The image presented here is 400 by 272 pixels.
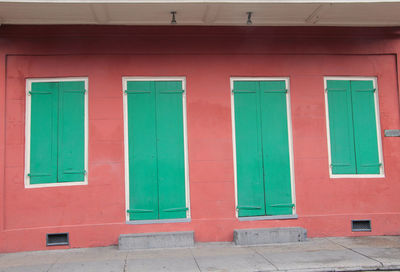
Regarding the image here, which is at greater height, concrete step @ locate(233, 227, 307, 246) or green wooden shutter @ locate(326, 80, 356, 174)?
green wooden shutter @ locate(326, 80, 356, 174)

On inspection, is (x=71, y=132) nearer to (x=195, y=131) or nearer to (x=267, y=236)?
(x=195, y=131)

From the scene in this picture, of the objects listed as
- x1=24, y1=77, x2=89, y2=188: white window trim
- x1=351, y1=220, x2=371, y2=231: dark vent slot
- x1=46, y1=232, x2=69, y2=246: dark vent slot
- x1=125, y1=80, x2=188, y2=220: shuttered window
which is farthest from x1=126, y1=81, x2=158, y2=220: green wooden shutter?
x1=351, y1=220, x2=371, y2=231: dark vent slot

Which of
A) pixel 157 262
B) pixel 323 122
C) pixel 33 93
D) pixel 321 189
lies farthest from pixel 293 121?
pixel 33 93

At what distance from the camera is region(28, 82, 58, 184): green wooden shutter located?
5922 millimetres

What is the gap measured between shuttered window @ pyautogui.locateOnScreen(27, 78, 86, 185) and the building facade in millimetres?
18

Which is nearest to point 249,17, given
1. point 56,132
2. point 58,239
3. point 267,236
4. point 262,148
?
point 262,148

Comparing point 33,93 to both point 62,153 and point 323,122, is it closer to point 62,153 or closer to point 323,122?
point 62,153

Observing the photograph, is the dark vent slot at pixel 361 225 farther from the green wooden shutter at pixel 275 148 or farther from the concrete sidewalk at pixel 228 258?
the green wooden shutter at pixel 275 148

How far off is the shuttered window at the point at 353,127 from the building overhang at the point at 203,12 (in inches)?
49.3

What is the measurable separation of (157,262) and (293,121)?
139 inches

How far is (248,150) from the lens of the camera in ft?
20.6

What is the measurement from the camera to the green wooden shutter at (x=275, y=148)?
6262mm

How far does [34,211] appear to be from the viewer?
5.82 metres

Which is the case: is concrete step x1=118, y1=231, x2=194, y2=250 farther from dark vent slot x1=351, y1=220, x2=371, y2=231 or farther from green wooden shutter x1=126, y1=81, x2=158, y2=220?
dark vent slot x1=351, y1=220, x2=371, y2=231
